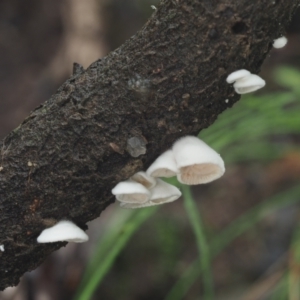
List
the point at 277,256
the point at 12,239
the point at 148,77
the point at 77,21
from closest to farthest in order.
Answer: the point at 148,77
the point at 12,239
the point at 277,256
the point at 77,21

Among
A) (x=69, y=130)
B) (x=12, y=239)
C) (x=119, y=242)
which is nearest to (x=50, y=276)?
(x=119, y=242)

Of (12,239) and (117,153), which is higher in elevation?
(117,153)

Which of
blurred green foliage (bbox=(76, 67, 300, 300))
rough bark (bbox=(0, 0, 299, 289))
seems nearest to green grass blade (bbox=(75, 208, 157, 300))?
blurred green foliage (bbox=(76, 67, 300, 300))

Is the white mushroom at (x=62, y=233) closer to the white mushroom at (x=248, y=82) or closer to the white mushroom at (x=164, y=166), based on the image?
the white mushroom at (x=164, y=166)

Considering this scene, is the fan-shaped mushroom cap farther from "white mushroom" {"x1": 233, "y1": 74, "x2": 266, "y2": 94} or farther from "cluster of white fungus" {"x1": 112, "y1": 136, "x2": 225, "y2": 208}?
"cluster of white fungus" {"x1": 112, "y1": 136, "x2": 225, "y2": 208}

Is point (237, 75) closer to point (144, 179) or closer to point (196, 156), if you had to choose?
point (196, 156)

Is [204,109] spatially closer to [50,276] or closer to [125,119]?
[125,119]
